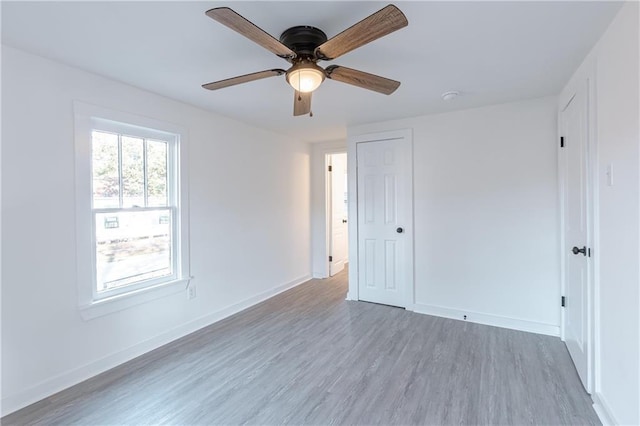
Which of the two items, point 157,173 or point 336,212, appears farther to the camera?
point 336,212

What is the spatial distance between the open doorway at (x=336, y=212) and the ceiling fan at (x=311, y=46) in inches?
121

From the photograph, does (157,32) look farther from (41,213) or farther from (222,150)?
(222,150)

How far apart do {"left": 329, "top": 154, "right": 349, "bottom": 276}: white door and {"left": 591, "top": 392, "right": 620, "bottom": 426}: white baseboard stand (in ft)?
12.0

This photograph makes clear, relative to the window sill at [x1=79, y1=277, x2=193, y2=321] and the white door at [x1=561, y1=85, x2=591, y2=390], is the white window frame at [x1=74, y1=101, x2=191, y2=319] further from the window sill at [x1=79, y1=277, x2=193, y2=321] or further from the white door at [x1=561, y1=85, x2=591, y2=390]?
the white door at [x1=561, y1=85, x2=591, y2=390]

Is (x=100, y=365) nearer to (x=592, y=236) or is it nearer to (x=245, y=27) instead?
(x=245, y=27)

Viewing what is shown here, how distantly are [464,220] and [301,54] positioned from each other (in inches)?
101

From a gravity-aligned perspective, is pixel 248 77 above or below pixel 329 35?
below

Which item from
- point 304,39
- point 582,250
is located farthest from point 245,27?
point 582,250

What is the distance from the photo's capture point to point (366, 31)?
139 cm

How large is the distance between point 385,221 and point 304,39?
2573mm

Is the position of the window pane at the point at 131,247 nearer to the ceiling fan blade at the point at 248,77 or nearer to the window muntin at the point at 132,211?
the window muntin at the point at 132,211

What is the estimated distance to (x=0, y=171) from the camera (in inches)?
74.4

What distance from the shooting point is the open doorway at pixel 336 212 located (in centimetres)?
517

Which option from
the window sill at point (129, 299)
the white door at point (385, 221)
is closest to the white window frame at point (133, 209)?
the window sill at point (129, 299)
